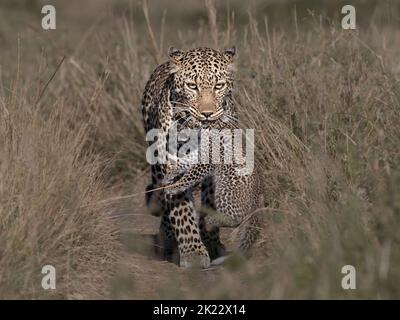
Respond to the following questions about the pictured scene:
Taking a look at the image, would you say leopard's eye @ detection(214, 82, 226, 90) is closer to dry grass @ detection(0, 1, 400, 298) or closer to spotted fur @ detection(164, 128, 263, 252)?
spotted fur @ detection(164, 128, 263, 252)

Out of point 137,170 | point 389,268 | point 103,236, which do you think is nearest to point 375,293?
point 389,268

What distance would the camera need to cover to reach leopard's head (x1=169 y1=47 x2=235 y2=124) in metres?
7.89

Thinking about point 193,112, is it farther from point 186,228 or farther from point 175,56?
point 186,228

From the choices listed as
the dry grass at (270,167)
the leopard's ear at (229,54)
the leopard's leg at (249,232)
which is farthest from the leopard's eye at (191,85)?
the leopard's leg at (249,232)

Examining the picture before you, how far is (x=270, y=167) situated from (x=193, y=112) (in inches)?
31.0

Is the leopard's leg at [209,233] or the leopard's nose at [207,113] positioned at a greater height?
the leopard's nose at [207,113]

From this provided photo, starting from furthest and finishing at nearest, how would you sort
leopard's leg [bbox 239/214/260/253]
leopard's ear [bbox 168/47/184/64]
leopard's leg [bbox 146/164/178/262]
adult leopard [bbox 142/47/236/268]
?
leopard's leg [bbox 146/164/178/262] → leopard's ear [bbox 168/47/184/64] → adult leopard [bbox 142/47/236/268] → leopard's leg [bbox 239/214/260/253]

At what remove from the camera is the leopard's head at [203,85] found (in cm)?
789

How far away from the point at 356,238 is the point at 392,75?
324 centimetres

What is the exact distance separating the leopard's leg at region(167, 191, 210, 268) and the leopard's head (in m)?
0.66

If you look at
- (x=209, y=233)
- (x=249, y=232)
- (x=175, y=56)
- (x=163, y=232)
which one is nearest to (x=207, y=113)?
(x=175, y=56)

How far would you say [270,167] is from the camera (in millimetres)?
8266

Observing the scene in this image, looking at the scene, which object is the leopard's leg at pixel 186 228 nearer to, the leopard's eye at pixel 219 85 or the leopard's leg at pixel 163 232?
the leopard's leg at pixel 163 232

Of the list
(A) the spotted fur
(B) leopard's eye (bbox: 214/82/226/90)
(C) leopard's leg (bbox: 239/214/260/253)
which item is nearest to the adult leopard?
(B) leopard's eye (bbox: 214/82/226/90)
